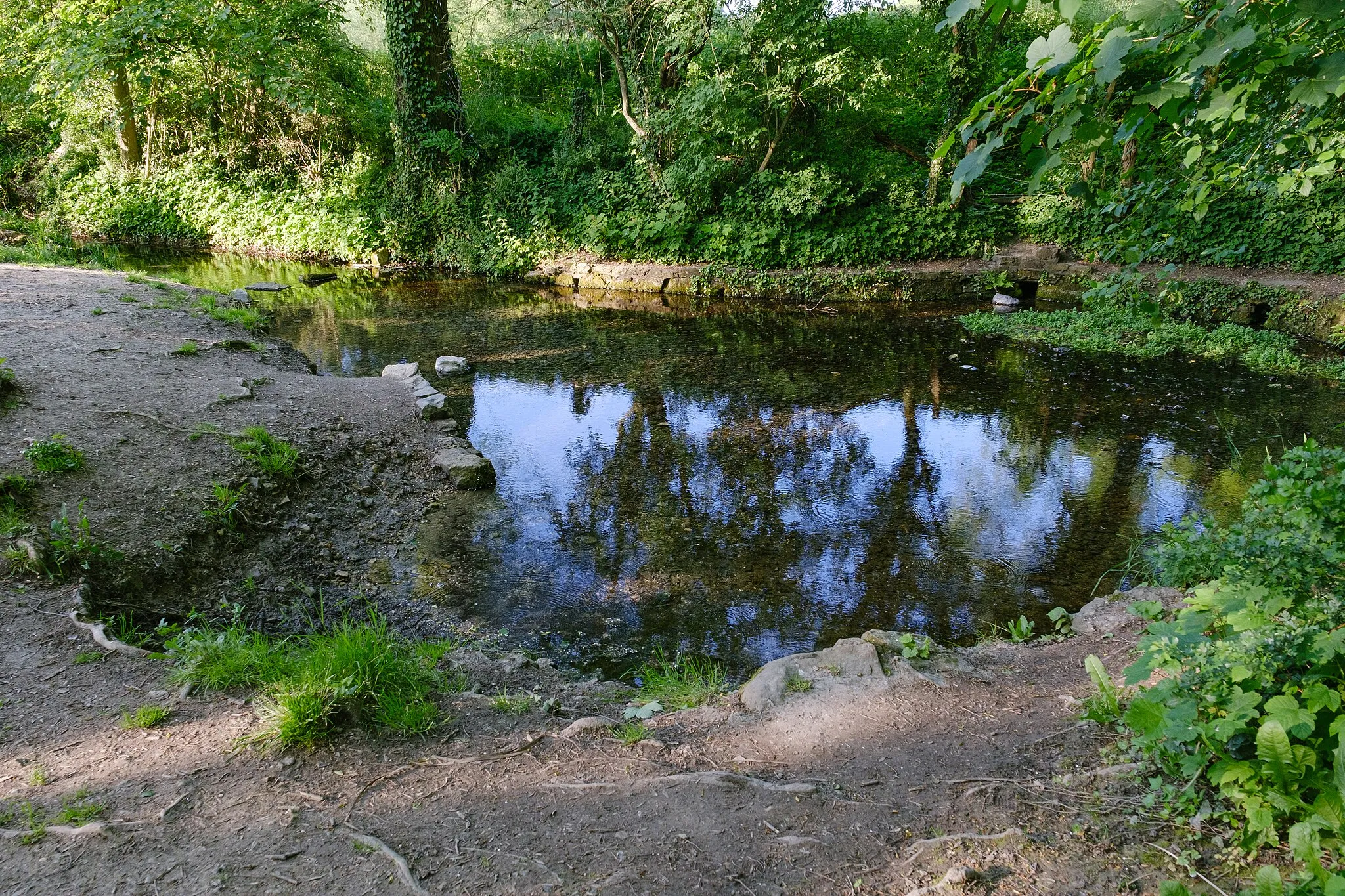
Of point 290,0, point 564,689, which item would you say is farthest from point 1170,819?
point 290,0

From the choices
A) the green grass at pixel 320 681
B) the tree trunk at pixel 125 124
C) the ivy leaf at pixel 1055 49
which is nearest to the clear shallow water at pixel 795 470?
the green grass at pixel 320 681

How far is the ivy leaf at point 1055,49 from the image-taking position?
1705 millimetres

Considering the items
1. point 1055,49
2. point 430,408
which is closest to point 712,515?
point 430,408

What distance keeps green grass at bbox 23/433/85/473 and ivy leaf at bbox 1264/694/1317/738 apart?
5742 millimetres

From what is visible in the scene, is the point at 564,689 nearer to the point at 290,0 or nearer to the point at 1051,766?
the point at 1051,766

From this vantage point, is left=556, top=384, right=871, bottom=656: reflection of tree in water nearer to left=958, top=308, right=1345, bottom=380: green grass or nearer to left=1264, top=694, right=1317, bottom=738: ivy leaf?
left=1264, top=694, right=1317, bottom=738: ivy leaf

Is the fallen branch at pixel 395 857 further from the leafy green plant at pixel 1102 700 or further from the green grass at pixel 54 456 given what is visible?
the green grass at pixel 54 456


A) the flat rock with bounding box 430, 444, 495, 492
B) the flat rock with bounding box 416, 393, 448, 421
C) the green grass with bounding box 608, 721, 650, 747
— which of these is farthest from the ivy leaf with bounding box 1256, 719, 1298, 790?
the flat rock with bounding box 416, 393, 448, 421

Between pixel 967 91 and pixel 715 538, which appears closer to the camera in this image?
pixel 715 538

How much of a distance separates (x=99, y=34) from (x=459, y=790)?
564 inches

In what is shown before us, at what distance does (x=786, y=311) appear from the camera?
12828 millimetres

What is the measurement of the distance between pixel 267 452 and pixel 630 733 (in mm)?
3904

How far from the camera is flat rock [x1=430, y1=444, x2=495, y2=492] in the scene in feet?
20.5

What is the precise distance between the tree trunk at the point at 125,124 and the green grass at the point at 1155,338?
19200 mm
